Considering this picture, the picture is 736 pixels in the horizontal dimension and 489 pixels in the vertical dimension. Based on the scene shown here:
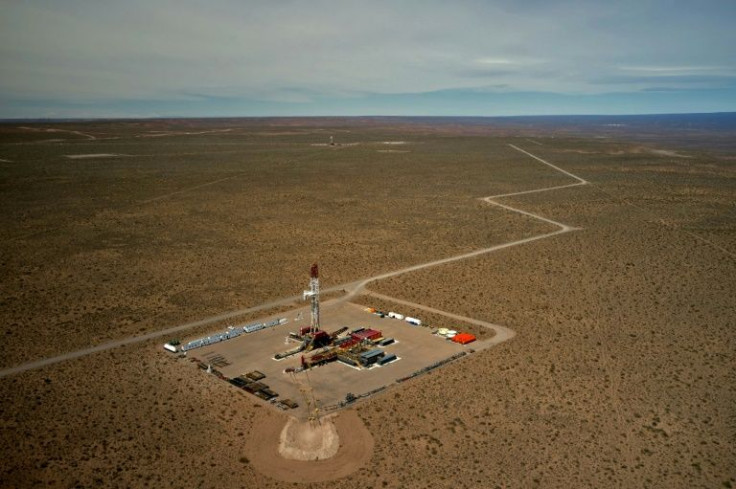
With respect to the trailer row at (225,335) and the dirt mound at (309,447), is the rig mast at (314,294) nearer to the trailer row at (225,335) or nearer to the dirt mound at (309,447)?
the trailer row at (225,335)

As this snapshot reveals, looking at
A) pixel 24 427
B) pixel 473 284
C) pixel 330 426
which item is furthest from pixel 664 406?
pixel 24 427

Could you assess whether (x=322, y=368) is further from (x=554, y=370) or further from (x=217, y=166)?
(x=217, y=166)

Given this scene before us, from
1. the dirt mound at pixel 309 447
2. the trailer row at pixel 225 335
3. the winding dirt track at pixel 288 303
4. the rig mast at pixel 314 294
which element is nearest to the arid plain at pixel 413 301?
the dirt mound at pixel 309 447

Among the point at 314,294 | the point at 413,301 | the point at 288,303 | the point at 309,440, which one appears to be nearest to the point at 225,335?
the point at 314,294

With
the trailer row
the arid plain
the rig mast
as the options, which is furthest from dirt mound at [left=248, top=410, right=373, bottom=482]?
the trailer row

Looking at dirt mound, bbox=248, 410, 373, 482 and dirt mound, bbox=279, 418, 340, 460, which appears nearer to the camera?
dirt mound, bbox=248, 410, 373, 482

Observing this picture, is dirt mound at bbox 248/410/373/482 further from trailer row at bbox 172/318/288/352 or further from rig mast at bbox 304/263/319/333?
trailer row at bbox 172/318/288/352
